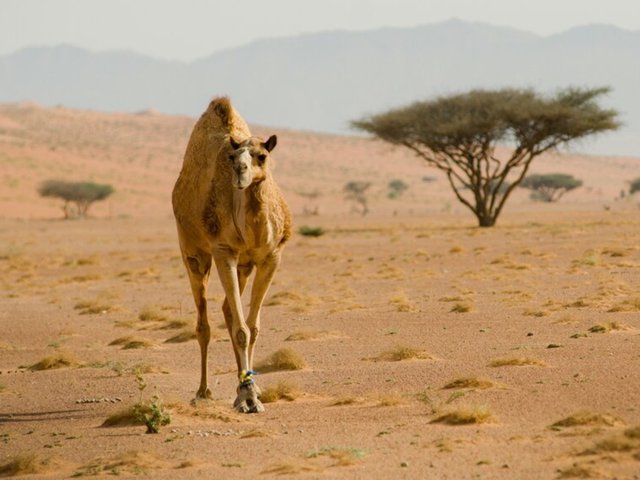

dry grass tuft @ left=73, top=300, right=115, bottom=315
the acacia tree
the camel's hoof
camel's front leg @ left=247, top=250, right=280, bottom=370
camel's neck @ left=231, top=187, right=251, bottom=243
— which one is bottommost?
dry grass tuft @ left=73, top=300, right=115, bottom=315

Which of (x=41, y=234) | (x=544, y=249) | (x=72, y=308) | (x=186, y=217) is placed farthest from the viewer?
(x=41, y=234)

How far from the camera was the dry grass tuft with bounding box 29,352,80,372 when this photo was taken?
14.9 meters

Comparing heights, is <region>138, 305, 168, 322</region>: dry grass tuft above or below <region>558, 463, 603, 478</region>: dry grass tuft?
below

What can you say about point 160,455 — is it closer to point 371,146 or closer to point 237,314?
point 237,314

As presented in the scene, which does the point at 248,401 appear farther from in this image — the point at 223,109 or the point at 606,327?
the point at 606,327

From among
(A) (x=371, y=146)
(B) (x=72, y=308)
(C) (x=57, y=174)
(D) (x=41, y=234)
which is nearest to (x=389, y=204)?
(C) (x=57, y=174)

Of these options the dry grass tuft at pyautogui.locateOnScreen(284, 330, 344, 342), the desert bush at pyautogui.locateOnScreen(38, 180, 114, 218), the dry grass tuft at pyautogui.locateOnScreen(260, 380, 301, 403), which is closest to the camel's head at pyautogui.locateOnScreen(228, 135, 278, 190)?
the dry grass tuft at pyautogui.locateOnScreen(260, 380, 301, 403)

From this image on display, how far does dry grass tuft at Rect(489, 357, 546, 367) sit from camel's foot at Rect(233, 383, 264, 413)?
302 cm

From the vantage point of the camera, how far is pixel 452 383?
11.6 metres

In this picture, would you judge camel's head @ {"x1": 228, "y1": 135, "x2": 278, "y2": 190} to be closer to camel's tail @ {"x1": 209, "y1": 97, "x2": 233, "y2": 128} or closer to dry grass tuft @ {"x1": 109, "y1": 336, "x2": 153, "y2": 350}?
camel's tail @ {"x1": 209, "y1": 97, "x2": 233, "y2": 128}

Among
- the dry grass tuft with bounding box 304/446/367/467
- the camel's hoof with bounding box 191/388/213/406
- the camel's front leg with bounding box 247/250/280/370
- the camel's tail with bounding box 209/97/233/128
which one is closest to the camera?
the dry grass tuft with bounding box 304/446/367/467

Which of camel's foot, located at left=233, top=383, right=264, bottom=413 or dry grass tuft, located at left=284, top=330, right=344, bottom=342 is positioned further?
dry grass tuft, located at left=284, top=330, right=344, bottom=342

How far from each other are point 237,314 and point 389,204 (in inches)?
3688

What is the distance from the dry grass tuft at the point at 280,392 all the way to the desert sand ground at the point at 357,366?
0.02 meters
